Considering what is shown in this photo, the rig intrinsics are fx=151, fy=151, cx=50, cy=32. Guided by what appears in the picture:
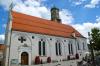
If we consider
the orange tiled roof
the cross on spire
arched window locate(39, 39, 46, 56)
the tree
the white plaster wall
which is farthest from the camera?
the tree

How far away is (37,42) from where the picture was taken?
32.3 m

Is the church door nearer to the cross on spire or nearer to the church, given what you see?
the church

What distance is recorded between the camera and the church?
2862cm

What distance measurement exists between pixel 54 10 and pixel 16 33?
→ 877 inches

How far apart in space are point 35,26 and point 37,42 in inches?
165

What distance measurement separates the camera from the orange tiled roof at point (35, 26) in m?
31.3

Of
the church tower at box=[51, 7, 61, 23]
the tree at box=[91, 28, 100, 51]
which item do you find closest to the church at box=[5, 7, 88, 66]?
the tree at box=[91, 28, 100, 51]

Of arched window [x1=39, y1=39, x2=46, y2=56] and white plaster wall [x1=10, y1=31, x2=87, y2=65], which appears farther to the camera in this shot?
arched window [x1=39, y1=39, x2=46, y2=56]

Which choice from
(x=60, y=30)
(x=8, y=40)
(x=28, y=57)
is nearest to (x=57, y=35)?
(x=60, y=30)

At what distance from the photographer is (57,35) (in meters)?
36.7

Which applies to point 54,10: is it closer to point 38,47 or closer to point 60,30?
point 60,30

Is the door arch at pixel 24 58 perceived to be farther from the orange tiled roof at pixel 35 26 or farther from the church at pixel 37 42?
the orange tiled roof at pixel 35 26

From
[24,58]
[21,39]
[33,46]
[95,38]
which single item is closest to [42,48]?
[33,46]

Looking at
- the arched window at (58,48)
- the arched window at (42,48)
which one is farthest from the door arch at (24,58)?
the arched window at (58,48)
